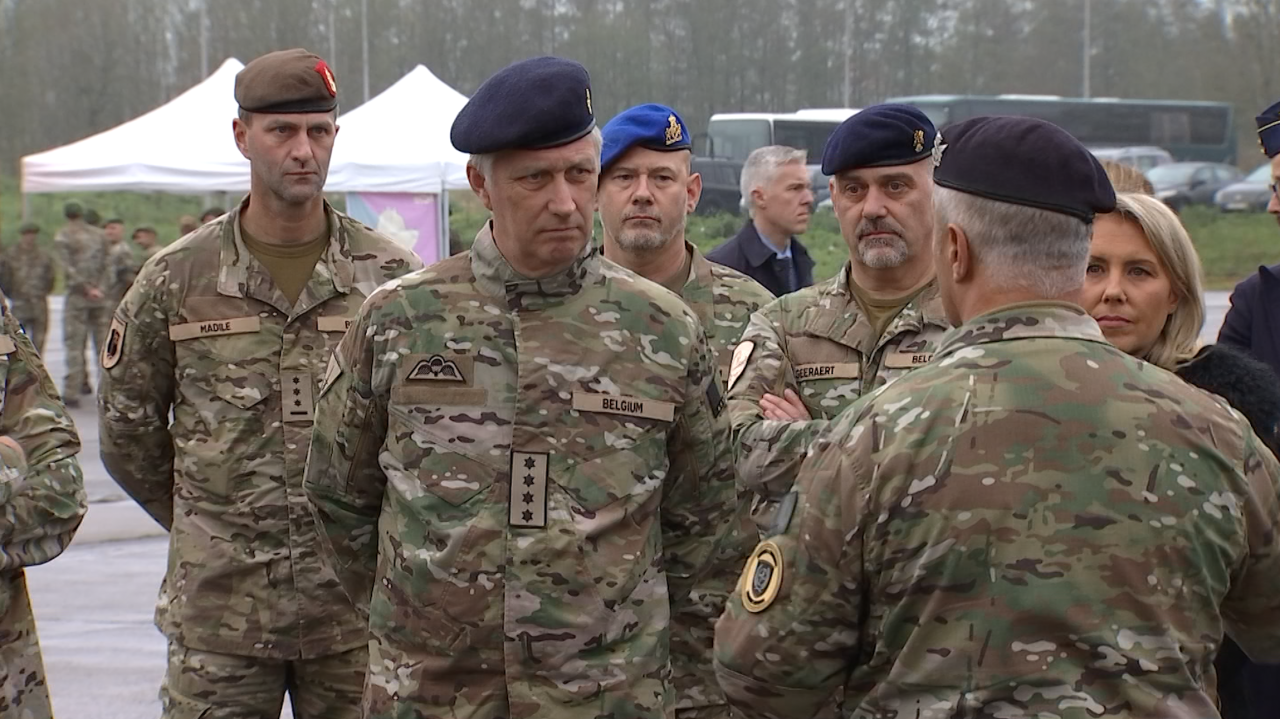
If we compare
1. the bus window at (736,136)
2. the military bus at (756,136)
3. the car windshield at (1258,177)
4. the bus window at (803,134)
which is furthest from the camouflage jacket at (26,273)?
the car windshield at (1258,177)

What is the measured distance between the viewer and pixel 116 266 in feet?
58.4

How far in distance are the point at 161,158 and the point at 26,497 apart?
13587 millimetres

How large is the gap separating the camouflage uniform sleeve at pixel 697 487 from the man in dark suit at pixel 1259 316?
57.3 inches

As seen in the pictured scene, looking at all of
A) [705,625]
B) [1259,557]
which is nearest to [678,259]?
[705,625]

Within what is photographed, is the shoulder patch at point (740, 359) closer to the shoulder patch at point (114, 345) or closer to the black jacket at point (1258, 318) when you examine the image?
the black jacket at point (1258, 318)

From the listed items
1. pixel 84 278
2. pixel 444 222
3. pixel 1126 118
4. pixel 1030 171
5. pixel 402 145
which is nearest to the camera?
pixel 1030 171

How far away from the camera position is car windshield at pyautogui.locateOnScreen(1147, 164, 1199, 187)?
37.5 m

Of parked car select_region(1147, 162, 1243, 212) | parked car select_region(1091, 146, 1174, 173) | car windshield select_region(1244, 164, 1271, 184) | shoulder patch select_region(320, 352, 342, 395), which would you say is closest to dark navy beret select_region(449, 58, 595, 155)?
shoulder patch select_region(320, 352, 342, 395)

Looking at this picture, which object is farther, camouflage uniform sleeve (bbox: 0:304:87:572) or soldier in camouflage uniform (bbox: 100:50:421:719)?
soldier in camouflage uniform (bbox: 100:50:421:719)

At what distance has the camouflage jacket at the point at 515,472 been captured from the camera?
3.30 meters

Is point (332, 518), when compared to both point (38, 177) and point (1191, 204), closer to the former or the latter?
point (38, 177)

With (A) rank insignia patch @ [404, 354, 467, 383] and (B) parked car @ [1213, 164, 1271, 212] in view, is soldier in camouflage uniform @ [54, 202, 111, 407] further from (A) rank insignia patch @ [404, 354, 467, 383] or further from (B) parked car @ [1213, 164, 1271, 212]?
(B) parked car @ [1213, 164, 1271, 212]

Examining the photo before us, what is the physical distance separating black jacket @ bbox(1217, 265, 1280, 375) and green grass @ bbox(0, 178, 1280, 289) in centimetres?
1167

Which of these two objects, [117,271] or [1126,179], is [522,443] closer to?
[1126,179]
